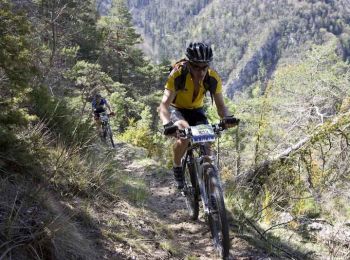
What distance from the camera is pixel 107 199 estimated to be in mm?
5125

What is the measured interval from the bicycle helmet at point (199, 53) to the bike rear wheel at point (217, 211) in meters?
1.19

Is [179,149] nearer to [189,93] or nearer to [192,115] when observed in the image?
[192,115]

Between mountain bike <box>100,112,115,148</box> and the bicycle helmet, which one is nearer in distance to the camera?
the bicycle helmet

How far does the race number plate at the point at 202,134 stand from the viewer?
3859 millimetres

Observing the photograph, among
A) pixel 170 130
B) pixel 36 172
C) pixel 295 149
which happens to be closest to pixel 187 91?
pixel 170 130

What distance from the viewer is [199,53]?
4188 mm

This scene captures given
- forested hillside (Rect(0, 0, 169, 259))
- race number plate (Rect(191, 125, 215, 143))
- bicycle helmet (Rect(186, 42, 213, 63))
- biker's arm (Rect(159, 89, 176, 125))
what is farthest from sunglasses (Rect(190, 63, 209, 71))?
forested hillside (Rect(0, 0, 169, 259))

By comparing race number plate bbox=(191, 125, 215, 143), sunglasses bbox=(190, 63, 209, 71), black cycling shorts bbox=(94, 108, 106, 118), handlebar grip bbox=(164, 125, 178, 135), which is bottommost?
black cycling shorts bbox=(94, 108, 106, 118)

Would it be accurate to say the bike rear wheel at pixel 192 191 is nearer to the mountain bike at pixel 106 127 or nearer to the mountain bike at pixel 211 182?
the mountain bike at pixel 211 182

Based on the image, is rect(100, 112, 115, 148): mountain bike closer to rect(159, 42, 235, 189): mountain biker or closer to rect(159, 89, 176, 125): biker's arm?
rect(159, 42, 235, 189): mountain biker

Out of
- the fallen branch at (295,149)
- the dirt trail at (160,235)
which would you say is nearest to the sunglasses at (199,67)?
the dirt trail at (160,235)

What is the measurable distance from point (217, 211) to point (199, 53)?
170cm

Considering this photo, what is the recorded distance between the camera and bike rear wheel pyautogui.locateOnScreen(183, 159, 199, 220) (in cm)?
477

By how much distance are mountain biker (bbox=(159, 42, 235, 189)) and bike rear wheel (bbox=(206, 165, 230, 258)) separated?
2.06 feet
